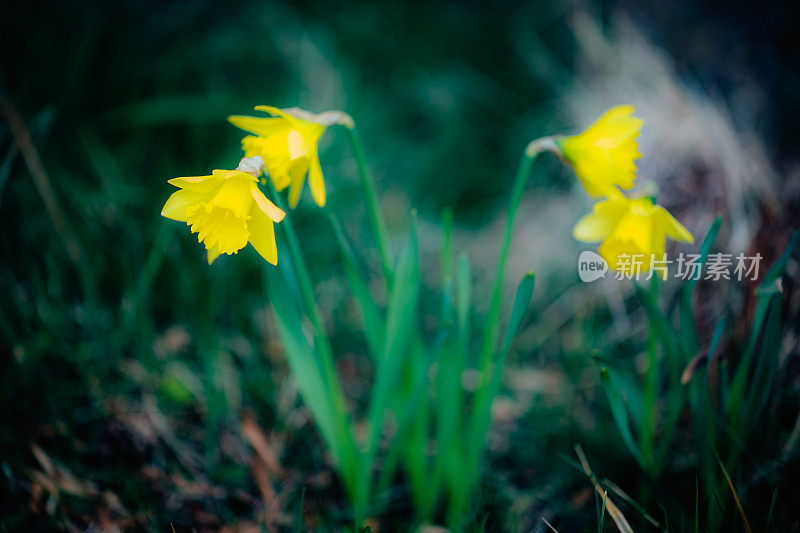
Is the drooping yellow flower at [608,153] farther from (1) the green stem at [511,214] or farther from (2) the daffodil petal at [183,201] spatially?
(2) the daffodil petal at [183,201]

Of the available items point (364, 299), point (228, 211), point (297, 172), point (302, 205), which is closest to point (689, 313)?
point (364, 299)

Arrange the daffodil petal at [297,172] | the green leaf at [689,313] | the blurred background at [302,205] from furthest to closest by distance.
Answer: the blurred background at [302,205] < the green leaf at [689,313] < the daffodil petal at [297,172]

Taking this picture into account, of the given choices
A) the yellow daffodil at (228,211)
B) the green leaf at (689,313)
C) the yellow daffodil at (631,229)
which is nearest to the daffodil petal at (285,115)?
the yellow daffodil at (228,211)

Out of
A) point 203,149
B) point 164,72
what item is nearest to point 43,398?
point 203,149

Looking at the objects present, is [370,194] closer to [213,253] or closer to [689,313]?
[213,253]

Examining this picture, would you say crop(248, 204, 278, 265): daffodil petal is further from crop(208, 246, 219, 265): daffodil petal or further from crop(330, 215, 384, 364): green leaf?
crop(330, 215, 384, 364): green leaf

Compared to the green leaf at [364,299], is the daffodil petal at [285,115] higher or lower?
higher
